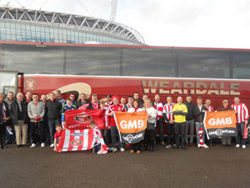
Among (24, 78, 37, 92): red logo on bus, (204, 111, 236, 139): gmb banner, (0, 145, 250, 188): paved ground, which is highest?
(24, 78, 37, 92): red logo on bus

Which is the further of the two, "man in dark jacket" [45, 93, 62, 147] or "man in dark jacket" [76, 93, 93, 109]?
"man in dark jacket" [76, 93, 93, 109]

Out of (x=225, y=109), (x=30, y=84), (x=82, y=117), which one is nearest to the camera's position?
(x=82, y=117)

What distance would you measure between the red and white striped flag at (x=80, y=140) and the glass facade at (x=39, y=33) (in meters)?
53.5

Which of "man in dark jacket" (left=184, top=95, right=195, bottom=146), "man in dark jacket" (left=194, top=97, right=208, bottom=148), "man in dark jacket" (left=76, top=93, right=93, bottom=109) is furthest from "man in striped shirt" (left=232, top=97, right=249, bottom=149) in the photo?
"man in dark jacket" (left=76, top=93, right=93, bottom=109)

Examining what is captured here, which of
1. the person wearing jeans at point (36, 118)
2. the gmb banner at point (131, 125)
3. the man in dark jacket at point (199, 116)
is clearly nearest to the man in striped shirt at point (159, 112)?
the gmb banner at point (131, 125)

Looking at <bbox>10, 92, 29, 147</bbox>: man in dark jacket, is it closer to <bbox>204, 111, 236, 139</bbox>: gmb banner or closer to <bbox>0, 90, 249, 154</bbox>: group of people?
<bbox>0, 90, 249, 154</bbox>: group of people

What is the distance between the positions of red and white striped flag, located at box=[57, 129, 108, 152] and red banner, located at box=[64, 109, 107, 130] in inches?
9.2

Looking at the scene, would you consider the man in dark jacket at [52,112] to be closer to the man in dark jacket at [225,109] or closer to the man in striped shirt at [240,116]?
the man in dark jacket at [225,109]

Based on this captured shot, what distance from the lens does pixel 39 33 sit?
5600cm

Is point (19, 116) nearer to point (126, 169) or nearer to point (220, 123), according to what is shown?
point (126, 169)

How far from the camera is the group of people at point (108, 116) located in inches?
241

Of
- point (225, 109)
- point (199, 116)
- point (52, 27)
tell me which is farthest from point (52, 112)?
point (52, 27)

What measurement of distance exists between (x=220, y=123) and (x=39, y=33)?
61.9m

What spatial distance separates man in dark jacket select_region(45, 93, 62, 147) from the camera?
637 cm
